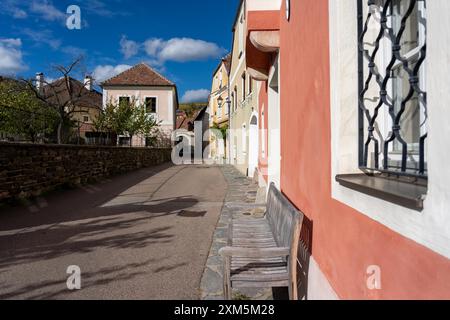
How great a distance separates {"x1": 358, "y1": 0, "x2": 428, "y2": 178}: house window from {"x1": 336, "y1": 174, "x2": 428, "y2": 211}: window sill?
6 centimetres

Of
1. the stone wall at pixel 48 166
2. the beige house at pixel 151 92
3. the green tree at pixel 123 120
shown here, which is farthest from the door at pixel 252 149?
the beige house at pixel 151 92

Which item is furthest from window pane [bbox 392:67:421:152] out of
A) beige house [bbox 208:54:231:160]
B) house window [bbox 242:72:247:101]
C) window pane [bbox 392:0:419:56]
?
beige house [bbox 208:54:231:160]

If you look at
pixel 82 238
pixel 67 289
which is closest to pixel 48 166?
pixel 82 238

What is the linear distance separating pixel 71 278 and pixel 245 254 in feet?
6.75

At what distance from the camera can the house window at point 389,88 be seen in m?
1.85

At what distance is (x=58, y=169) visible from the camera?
32.7ft

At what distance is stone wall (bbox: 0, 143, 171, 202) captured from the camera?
7.61 m

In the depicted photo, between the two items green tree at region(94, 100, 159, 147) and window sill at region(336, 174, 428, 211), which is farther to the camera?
green tree at region(94, 100, 159, 147)

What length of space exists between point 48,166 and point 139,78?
29.7 m

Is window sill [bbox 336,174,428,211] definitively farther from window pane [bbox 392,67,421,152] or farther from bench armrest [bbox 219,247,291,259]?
bench armrest [bbox 219,247,291,259]

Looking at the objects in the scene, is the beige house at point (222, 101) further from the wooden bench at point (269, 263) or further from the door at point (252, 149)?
the wooden bench at point (269, 263)

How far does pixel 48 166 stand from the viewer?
939cm
